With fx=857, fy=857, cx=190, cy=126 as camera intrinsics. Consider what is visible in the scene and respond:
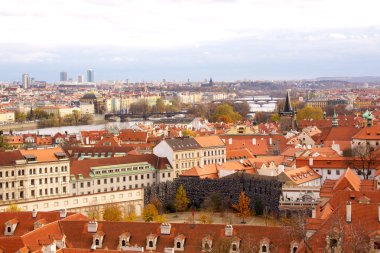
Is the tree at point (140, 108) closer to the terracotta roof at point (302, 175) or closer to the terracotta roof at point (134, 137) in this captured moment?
the terracotta roof at point (134, 137)

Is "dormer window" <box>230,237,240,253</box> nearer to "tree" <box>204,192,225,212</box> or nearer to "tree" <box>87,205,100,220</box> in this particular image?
"tree" <box>87,205,100,220</box>

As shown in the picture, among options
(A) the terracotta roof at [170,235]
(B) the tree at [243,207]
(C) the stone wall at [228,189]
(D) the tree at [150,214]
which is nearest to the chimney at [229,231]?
(A) the terracotta roof at [170,235]

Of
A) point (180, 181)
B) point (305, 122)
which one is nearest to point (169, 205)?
point (180, 181)

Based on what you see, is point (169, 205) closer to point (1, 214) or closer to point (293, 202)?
point (293, 202)

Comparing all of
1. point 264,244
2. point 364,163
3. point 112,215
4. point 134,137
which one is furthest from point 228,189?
point 134,137

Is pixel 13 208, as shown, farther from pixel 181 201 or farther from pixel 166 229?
pixel 166 229
